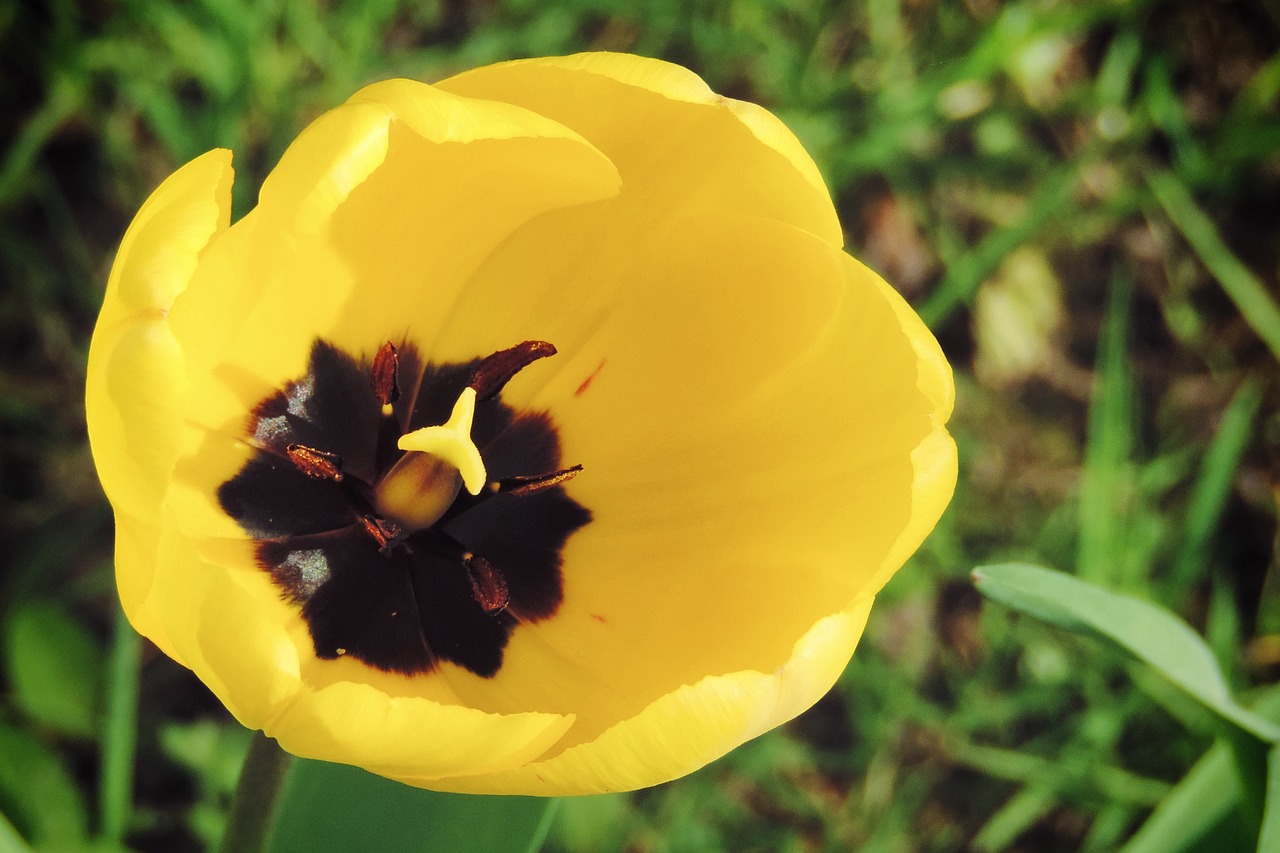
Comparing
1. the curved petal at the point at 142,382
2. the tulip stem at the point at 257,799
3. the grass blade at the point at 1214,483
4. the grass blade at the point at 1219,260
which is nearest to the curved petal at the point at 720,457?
the tulip stem at the point at 257,799

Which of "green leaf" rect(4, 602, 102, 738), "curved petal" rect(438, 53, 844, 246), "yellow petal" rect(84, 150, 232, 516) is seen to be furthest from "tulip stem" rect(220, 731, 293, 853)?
"green leaf" rect(4, 602, 102, 738)

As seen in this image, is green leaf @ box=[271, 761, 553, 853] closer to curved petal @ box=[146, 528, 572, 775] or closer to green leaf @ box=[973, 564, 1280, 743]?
curved petal @ box=[146, 528, 572, 775]

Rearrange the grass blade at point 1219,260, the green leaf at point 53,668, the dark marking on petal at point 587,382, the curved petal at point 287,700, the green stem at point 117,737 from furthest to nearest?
1. the grass blade at point 1219,260
2. the green leaf at point 53,668
3. the green stem at point 117,737
4. the dark marking on petal at point 587,382
5. the curved petal at point 287,700

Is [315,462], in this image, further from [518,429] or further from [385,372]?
[518,429]

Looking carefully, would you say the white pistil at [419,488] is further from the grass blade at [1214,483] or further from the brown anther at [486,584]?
the grass blade at [1214,483]

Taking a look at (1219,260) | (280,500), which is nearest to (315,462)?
(280,500)

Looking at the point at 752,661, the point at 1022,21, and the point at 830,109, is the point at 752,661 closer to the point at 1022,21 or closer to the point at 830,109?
the point at 830,109
